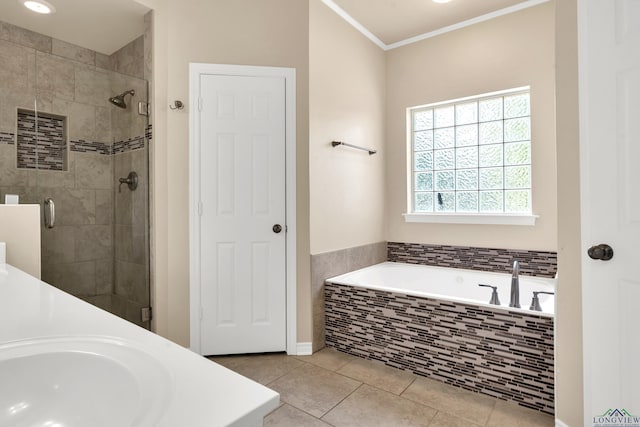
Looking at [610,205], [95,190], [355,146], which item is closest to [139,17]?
[95,190]

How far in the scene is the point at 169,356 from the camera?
653 millimetres

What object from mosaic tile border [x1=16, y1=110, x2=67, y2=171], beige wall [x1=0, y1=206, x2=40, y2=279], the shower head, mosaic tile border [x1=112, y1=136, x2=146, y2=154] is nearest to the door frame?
mosaic tile border [x1=112, y1=136, x2=146, y2=154]

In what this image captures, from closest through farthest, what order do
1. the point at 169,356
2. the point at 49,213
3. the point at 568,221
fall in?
the point at 169,356 < the point at 568,221 < the point at 49,213

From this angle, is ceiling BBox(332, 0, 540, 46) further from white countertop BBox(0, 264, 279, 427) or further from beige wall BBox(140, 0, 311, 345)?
white countertop BBox(0, 264, 279, 427)

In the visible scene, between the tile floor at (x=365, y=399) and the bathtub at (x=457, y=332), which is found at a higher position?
the bathtub at (x=457, y=332)

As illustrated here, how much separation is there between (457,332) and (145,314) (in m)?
2.08

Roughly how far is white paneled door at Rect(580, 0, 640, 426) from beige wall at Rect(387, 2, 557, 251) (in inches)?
58.7

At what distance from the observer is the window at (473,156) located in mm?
2998

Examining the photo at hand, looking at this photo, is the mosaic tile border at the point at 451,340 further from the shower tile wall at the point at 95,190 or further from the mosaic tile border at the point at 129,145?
the mosaic tile border at the point at 129,145

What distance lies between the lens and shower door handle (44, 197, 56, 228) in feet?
7.53

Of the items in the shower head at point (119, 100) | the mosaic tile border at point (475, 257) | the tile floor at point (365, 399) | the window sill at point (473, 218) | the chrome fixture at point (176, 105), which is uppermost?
the shower head at point (119, 100)

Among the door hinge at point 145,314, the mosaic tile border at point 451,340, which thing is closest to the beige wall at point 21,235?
the door hinge at point 145,314

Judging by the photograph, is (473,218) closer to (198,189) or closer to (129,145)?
(198,189)

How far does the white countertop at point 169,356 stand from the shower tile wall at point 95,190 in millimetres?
1514
